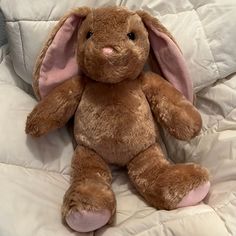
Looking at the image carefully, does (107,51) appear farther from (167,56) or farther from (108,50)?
(167,56)

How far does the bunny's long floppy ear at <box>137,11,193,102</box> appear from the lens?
35.5 inches

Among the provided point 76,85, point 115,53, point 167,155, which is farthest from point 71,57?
point 167,155

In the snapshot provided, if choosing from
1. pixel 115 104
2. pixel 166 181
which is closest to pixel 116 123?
pixel 115 104

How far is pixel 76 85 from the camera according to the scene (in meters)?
0.93

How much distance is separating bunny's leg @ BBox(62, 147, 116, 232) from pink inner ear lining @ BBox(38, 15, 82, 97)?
190 millimetres

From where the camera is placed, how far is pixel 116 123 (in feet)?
2.89

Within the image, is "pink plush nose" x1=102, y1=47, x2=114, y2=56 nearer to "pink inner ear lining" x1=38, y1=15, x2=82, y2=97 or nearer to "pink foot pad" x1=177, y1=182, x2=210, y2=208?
"pink inner ear lining" x1=38, y1=15, x2=82, y2=97

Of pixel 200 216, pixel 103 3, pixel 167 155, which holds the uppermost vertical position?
pixel 103 3

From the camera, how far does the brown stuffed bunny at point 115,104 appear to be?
82cm

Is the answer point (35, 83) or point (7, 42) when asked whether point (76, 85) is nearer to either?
point (35, 83)

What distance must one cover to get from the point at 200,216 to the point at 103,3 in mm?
516

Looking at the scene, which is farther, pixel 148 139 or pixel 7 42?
pixel 7 42

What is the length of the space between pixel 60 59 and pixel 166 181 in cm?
35

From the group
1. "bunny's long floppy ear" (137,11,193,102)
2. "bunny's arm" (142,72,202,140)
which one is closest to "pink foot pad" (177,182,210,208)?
"bunny's arm" (142,72,202,140)
